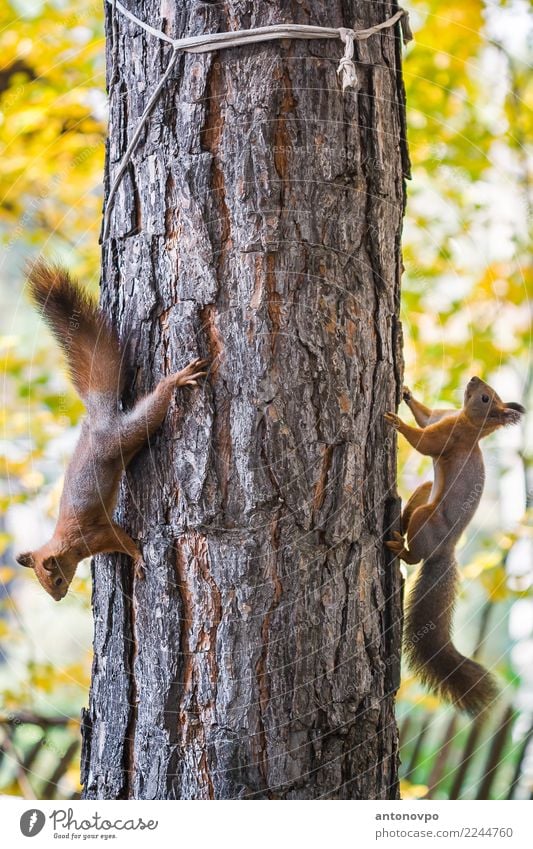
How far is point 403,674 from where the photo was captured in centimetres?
114

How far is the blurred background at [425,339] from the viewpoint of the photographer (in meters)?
1.25

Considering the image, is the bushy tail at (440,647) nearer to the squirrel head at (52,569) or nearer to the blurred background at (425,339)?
the blurred background at (425,339)

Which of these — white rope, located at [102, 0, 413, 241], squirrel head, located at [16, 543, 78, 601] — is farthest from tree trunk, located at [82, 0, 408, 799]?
squirrel head, located at [16, 543, 78, 601]

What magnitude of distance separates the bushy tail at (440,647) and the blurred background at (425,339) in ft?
0.14

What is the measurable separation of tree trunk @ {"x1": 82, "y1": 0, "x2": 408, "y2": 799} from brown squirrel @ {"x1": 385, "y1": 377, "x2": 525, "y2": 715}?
0.19 meters

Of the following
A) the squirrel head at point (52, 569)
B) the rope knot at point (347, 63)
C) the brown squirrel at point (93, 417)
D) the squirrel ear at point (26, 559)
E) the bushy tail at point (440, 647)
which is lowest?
the bushy tail at point (440, 647)

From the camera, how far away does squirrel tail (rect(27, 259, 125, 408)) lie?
0.99m

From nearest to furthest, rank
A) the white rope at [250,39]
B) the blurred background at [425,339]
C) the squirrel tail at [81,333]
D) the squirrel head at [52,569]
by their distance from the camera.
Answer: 1. the white rope at [250,39]
2. the squirrel tail at [81,333]
3. the squirrel head at [52,569]
4. the blurred background at [425,339]

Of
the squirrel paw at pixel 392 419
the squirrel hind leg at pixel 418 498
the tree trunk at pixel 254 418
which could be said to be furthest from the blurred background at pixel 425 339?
the tree trunk at pixel 254 418

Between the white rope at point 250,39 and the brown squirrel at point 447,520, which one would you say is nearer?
the white rope at point 250,39

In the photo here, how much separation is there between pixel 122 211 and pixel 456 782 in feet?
4.21

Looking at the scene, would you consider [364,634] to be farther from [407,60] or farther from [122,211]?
[407,60]

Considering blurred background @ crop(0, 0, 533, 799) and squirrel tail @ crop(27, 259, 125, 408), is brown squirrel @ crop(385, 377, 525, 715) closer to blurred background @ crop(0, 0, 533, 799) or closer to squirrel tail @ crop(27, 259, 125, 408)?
blurred background @ crop(0, 0, 533, 799)

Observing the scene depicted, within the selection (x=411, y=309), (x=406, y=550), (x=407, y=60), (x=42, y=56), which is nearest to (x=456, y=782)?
(x=406, y=550)
